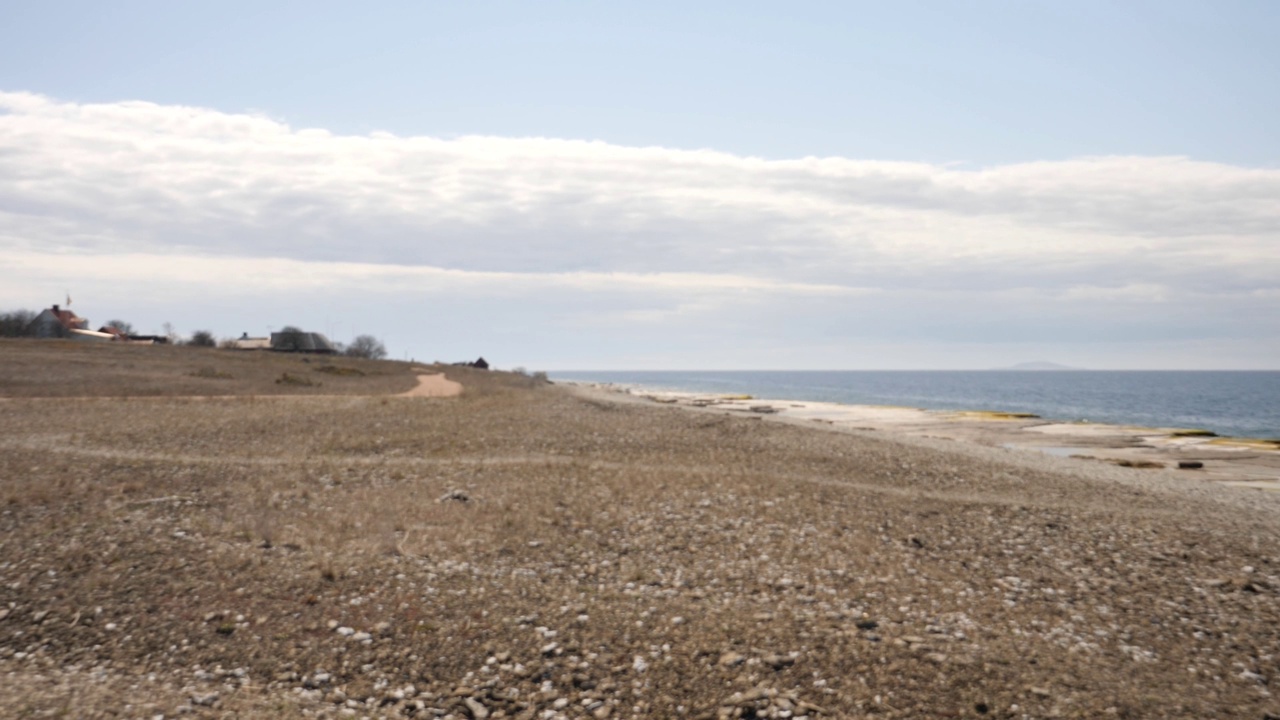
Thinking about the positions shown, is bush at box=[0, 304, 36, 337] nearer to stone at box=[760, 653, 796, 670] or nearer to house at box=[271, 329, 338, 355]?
house at box=[271, 329, 338, 355]

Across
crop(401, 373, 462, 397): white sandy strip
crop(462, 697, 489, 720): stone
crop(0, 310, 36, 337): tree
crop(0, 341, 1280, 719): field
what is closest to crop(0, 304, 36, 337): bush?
crop(0, 310, 36, 337): tree

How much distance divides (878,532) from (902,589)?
400 centimetres

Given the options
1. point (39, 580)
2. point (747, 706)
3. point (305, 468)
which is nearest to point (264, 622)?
point (39, 580)

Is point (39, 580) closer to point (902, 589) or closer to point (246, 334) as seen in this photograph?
point (902, 589)

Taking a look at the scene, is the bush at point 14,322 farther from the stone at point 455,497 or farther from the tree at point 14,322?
the stone at point 455,497

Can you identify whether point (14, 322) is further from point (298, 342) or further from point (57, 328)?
point (298, 342)

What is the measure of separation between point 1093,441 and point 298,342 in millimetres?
76786

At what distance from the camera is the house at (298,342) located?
303ft

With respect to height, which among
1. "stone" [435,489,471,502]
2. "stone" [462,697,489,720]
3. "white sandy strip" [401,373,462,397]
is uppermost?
"white sandy strip" [401,373,462,397]

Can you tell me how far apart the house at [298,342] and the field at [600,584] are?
221 feet

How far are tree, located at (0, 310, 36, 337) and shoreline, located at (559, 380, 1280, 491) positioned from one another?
217 ft

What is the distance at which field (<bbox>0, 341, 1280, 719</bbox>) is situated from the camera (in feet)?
34.2

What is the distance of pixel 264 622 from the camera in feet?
39.1

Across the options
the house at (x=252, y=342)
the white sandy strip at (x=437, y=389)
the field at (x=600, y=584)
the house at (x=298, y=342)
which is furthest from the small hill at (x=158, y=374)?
the house at (x=252, y=342)
